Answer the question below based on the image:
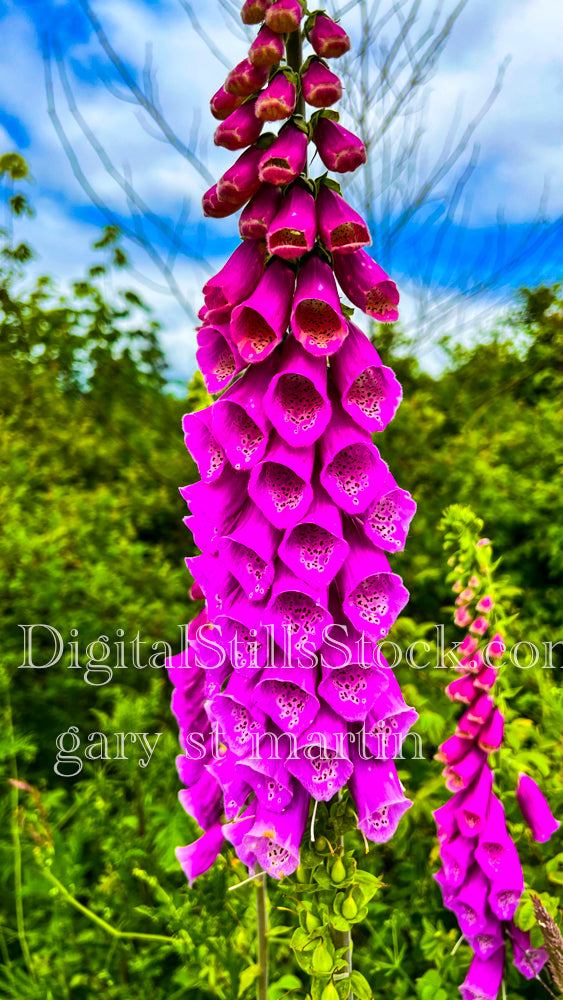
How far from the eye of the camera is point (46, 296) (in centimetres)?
481

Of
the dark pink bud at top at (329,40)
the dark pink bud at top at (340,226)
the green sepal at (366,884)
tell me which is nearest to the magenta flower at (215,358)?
the dark pink bud at top at (340,226)

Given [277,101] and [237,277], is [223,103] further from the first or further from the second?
[237,277]

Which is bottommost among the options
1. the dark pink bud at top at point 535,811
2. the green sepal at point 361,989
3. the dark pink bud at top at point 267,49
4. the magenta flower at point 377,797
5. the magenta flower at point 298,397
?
the green sepal at point 361,989

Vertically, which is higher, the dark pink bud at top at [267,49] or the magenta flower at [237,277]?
the dark pink bud at top at [267,49]

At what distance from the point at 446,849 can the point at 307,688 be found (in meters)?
0.77

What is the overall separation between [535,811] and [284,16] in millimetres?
1726

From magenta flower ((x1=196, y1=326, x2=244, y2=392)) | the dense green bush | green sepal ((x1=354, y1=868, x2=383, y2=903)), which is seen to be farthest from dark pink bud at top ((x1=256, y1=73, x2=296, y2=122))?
green sepal ((x1=354, y1=868, x2=383, y2=903))

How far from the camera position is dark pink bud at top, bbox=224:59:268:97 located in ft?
4.06

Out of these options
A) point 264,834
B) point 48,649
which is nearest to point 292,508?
point 264,834

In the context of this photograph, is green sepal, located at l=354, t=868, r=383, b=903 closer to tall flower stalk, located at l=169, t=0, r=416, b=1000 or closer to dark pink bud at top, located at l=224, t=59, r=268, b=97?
tall flower stalk, located at l=169, t=0, r=416, b=1000

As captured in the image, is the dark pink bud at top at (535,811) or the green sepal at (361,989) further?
the dark pink bud at top at (535,811)

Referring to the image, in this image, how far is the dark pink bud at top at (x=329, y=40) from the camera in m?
1.21

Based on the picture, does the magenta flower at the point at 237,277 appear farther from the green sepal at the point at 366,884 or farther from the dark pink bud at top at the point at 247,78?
the green sepal at the point at 366,884

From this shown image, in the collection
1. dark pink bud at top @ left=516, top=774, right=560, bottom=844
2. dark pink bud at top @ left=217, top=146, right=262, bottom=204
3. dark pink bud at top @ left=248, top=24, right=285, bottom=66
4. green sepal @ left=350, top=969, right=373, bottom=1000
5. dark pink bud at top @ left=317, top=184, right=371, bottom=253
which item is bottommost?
green sepal @ left=350, top=969, right=373, bottom=1000
